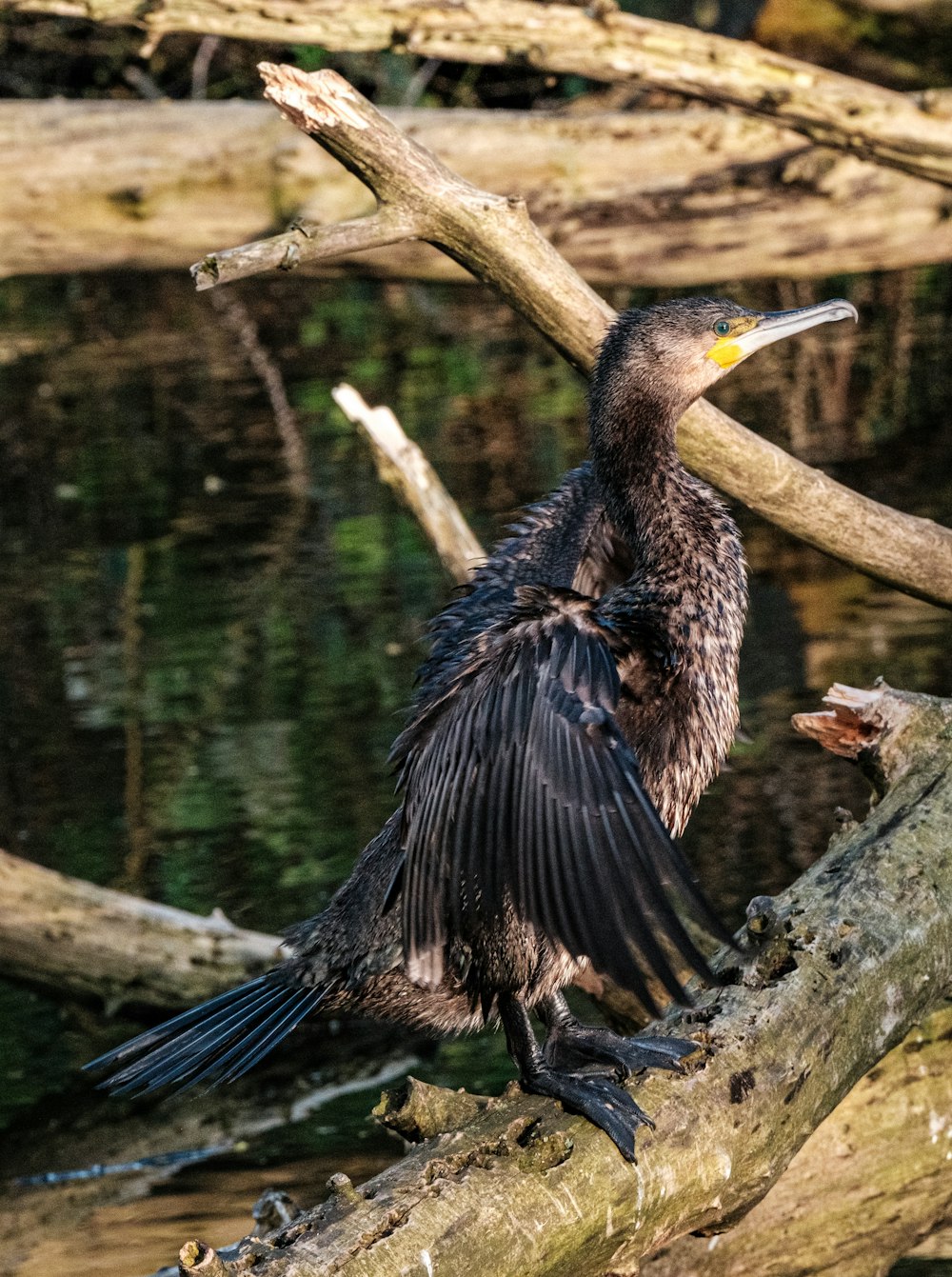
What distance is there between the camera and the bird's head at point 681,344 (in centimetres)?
341

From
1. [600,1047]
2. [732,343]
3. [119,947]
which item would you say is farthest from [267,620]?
[600,1047]

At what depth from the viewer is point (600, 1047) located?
2938 millimetres

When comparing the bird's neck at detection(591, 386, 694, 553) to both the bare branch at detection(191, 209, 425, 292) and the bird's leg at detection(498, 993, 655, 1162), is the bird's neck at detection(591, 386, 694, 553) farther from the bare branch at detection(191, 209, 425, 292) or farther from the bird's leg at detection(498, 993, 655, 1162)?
the bird's leg at detection(498, 993, 655, 1162)

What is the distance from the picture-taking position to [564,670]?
2719 mm

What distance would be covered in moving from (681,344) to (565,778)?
1.16 metres

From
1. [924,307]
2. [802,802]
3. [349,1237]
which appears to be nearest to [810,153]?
[802,802]

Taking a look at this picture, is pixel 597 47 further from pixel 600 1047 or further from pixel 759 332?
pixel 600 1047

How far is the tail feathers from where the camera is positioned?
9.62ft

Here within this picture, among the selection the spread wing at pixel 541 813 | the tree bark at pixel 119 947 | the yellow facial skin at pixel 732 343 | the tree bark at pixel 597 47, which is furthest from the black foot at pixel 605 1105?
the tree bark at pixel 597 47

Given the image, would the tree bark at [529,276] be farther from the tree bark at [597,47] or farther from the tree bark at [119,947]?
the tree bark at [119,947]

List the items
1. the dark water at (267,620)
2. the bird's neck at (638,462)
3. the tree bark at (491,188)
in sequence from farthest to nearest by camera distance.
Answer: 1. the tree bark at (491,188)
2. the dark water at (267,620)
3. the bird's neck at (638,462)

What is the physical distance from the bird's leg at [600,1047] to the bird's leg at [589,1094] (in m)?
0.05

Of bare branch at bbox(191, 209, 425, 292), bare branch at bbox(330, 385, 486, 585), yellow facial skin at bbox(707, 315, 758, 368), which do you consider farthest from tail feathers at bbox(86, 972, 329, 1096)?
→ bare branch at bbox(330, 385, 486, 585)

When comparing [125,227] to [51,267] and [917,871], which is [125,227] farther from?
[917,871]
